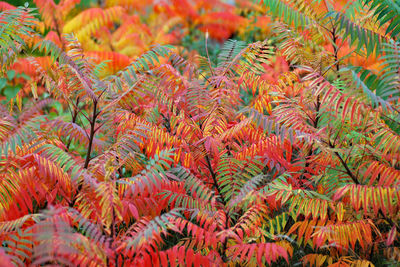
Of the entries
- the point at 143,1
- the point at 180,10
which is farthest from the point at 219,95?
the point at 180,10

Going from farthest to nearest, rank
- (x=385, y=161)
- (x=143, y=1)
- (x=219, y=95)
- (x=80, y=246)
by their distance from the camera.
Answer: (x=143, y=1)
(x=219, y=95)
(x=385, y=161)
(x=80, y=246)

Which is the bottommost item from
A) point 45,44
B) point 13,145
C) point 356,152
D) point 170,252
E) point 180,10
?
point 180,10

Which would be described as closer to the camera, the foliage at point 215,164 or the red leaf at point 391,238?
the red leaf at point 391,238

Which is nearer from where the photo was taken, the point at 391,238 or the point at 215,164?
the point at 391,238

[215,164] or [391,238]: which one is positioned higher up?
[391,238]

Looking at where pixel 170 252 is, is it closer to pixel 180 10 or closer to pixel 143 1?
pixel 143 1

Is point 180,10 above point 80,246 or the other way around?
the other way around

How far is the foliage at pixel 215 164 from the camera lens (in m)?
2.19

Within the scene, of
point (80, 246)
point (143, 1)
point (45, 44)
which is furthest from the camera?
point (143, 1)

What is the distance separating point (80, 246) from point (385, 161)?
70.9 inches

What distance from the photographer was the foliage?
86.4 inches

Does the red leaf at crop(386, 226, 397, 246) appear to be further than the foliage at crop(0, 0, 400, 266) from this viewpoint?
No

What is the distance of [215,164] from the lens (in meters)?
3.07

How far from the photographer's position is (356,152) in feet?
8.44
